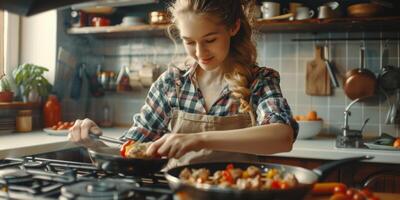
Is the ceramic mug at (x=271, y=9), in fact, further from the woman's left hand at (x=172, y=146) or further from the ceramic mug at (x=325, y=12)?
the woman's left hand at (x=172, y=146)

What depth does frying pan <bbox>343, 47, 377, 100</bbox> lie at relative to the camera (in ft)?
8.74

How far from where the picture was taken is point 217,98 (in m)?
1.58

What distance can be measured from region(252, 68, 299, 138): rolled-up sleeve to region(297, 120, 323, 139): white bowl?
3.62ft

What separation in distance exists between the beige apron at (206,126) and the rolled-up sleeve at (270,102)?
0.10m

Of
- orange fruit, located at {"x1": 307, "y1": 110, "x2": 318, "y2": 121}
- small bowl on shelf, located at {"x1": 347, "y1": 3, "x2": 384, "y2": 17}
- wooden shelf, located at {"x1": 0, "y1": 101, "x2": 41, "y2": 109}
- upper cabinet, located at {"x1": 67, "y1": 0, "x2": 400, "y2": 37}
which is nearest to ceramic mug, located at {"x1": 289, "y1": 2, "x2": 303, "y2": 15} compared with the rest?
upper cabinet, located at {"x1": 67, "y1": 0, "x2": 400, "y2": 37}

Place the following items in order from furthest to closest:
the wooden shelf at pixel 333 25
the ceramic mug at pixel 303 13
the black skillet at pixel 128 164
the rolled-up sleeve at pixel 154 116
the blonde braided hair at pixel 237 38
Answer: the ceramic mug at pixel 303 13 < the wooden shelf at pixel 333 25 < the rolled-up sleeve at pixel 154 116 < the blonde braided hair at pixel 237 38 < the black skillet at pixel 128 164

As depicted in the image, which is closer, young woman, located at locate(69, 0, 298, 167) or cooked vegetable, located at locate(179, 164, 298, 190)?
cooked vegetable, located at locate(179, 164, 298, 190)

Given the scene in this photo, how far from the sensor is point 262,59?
116 inches

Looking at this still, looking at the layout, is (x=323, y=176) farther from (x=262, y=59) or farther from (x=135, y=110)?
(x=135, y=110)

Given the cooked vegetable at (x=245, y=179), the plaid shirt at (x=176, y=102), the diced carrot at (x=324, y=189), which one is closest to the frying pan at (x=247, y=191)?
the cooked vegetable at (x=245, y=179)

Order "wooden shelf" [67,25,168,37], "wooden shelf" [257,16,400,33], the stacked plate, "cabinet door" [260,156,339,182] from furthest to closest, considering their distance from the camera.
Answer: "wooden shelf" [67,25,168,37] < the stacked plate < "wooden shelf" [257,16,400,33] < "cabinet door" [260,156,339,182]

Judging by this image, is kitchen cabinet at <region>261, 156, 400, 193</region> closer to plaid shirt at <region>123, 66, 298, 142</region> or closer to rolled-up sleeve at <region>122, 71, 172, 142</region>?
plaid shirt at <region>123, 66, 298, 142</region>

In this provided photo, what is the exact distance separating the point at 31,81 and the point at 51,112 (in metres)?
0.24

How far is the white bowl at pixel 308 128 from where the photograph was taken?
253 cm
